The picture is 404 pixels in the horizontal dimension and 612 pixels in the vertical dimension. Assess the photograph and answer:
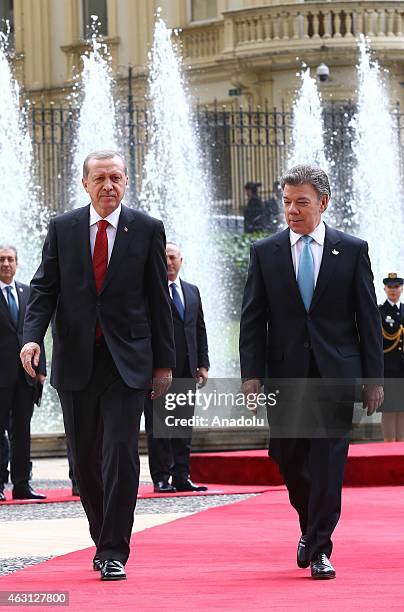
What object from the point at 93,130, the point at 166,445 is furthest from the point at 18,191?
the point at 166,445

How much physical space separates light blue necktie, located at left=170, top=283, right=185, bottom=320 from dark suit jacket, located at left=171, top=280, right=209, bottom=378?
3 cm

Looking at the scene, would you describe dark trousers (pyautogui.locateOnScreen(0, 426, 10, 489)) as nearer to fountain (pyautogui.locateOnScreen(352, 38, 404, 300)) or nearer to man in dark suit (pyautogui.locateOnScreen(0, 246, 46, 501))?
man in dark suit (pyautogui.locateOnScreen(0, 246, 46, 501))

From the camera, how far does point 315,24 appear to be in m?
33.4

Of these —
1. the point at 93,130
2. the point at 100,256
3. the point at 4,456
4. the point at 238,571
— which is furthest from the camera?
the point at 93,130

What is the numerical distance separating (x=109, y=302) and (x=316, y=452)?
104 centimetres

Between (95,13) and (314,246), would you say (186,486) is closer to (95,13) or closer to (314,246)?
(314,246)

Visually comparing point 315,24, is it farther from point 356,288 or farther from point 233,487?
point 356,288

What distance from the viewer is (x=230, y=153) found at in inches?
1215

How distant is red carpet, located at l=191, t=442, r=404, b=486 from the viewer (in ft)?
37.6

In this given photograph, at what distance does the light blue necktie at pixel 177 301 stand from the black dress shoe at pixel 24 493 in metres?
1.50

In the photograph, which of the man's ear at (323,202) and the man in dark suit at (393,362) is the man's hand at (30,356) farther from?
the man in dark suit at (393,362)

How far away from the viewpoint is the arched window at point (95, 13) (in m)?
40.1

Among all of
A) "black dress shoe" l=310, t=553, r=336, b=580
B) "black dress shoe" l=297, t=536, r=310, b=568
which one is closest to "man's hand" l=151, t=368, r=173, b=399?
"black dress shoe" l=297, t=536, r=310, b=568

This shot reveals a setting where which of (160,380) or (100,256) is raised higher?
(100,256)
